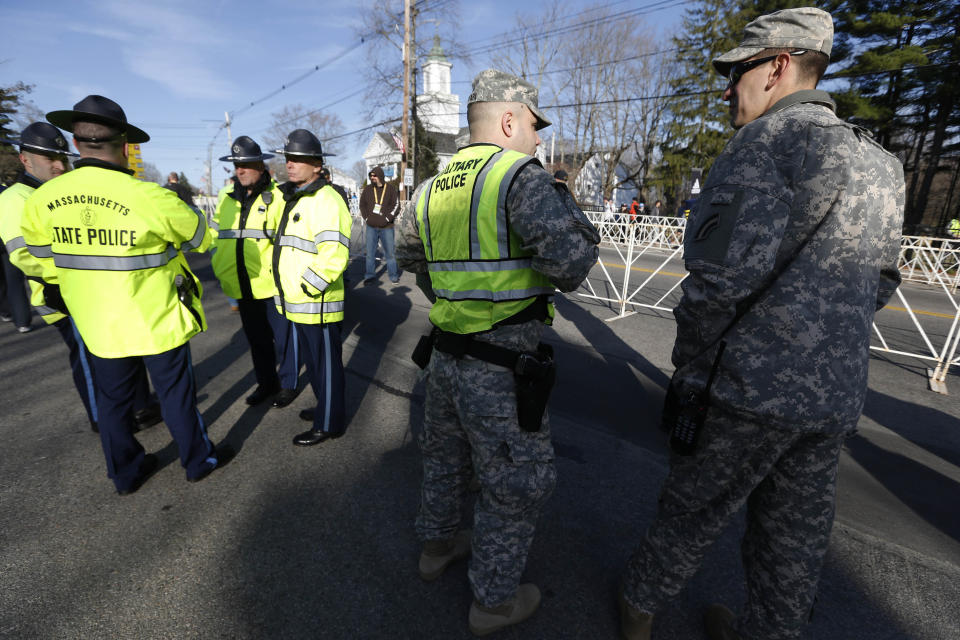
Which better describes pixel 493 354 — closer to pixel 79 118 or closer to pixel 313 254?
pixel 313 254

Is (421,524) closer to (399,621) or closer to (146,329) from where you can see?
(399,621)

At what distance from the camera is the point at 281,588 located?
6.58 feet

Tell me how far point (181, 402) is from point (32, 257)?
1.76 metres

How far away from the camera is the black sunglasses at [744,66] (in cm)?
143

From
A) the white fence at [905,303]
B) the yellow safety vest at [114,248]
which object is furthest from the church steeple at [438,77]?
the yellow safety vest at [114,248]

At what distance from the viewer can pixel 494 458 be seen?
1694 mm

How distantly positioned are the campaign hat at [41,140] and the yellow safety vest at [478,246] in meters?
3.45

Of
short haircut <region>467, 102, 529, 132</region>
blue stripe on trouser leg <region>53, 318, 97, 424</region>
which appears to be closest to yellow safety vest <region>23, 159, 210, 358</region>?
blue stripe on trouser leg <region>53, 318, 97, 424</region>

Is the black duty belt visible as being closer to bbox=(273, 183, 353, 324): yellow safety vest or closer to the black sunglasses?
the black sunglasses

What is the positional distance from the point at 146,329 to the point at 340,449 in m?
1.40

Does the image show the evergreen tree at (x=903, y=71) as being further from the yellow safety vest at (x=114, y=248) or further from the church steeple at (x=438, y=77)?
the church steeple at (x=438, y=77)

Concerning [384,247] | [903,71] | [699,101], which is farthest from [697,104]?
[384,247]

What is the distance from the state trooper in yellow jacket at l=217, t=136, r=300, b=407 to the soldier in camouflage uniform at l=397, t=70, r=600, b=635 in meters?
2.21

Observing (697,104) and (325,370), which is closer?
(325,370)
